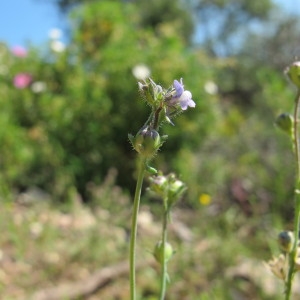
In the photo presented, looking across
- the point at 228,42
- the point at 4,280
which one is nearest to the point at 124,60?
the point at 4,280

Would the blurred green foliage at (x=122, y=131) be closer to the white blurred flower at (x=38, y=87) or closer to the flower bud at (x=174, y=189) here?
the white blurred flower at (x=38, y=87)

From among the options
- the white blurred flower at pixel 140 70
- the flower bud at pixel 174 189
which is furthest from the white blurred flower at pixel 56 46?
the flower bud at pixel 174 189

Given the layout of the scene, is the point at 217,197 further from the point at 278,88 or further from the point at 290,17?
the point at 290,17

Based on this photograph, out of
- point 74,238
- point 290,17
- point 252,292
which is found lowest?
point 252,292

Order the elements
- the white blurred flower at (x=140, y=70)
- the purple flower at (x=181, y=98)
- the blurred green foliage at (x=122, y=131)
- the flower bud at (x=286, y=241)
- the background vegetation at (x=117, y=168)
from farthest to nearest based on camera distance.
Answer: the white blurred flower at (x=140, y=70) → the blurred green foliage at (x=122, y=131) → the background vegetation at (x=117, y=168) → the flower bud at (x=286, y=241) → the purple flower at (x=181, y=98)

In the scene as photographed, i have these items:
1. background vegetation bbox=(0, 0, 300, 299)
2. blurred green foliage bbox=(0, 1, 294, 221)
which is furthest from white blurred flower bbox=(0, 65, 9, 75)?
blurred green foliage bbox=(0, 1, 294, 221)

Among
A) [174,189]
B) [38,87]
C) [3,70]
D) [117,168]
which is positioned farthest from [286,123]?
[3,70]

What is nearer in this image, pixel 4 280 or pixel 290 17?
pixel 4 280

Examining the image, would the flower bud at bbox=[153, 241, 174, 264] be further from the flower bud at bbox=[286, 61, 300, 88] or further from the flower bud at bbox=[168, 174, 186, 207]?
the flower bud at bbox=[286, 61, 300, 88]
